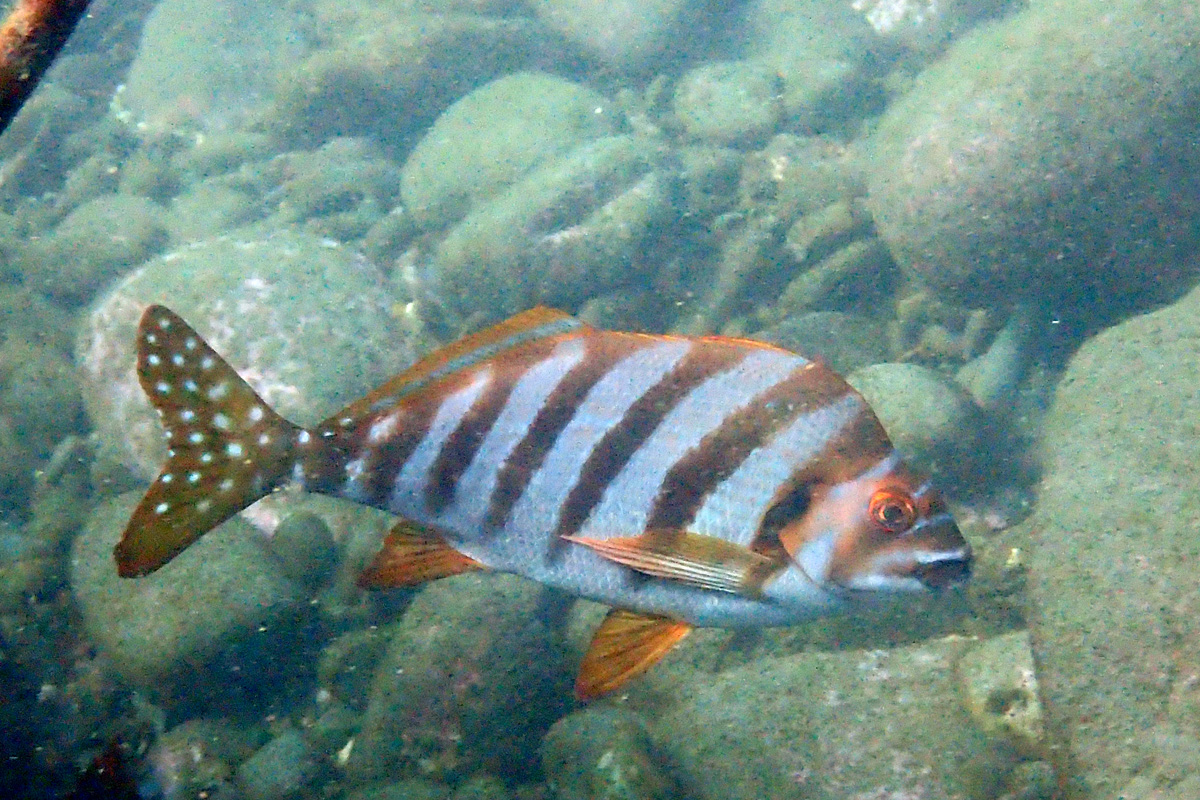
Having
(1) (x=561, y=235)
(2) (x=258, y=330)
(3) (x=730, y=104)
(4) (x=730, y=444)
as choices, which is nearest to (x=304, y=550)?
(2) (x=258, y=330)

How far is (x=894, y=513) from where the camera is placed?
205 cm

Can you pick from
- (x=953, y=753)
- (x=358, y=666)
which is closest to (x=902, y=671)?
(x=953, y=753)

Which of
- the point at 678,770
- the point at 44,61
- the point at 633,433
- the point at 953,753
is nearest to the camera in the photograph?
the point at 633,433

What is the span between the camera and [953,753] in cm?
336

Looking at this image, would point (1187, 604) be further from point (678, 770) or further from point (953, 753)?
point (678, 770)

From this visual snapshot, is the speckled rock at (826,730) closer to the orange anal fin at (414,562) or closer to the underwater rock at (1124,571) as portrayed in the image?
the underwater rock at (1124,571)

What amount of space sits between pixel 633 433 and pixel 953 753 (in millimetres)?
2266

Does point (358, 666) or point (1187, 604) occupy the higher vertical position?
point (1187, 604)

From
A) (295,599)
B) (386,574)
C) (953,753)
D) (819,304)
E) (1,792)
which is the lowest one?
(1,792)

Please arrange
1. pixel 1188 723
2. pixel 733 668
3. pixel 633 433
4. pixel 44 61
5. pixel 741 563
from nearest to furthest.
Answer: pixel 741 563, pixel 633 433, pixel 44 61, pixel 1188 723, pixel 733 668

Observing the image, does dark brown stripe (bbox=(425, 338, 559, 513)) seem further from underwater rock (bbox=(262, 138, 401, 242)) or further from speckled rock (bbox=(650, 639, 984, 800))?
underwater rock (bbox=(262, 138, 401, 242))

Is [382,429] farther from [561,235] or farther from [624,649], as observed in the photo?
[561,235]

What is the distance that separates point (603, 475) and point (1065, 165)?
4389 mm

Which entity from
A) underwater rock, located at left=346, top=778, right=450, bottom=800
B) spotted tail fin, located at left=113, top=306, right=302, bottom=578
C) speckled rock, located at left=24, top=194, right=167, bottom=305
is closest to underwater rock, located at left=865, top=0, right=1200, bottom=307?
underwater rock, located at left=346, top=778, right=450, bottom=800
